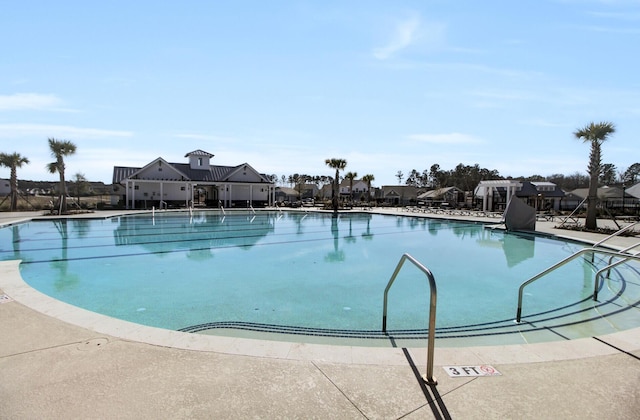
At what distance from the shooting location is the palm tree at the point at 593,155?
18.1m

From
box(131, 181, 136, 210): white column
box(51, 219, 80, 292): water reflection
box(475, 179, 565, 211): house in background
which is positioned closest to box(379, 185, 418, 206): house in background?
box(475, 179, 565, 211): house in background

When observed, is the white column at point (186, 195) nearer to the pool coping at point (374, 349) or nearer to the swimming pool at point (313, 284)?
the swimming pool at point (313, 284)

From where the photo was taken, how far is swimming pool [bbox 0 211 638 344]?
590 cm

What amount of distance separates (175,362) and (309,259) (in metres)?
8.72

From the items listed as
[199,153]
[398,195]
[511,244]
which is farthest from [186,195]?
[398,195]

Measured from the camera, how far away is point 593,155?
1888 cm

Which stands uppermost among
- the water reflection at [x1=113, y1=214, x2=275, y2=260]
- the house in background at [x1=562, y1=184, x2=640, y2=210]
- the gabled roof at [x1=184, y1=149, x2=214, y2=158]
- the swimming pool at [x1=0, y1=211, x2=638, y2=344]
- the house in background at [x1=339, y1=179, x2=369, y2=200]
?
the gabled roof at [x1=184, y1=149, x2=214, y2=158]

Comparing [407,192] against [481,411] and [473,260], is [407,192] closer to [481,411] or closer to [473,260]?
[473,260]

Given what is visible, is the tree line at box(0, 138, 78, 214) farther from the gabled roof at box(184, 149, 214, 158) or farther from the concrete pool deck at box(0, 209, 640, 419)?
the concrete pool deck at box(0, 209, 640, 419)

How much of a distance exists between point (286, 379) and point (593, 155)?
22468mm

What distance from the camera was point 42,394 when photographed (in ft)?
8.69

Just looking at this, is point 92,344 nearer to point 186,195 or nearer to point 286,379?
point 286,379

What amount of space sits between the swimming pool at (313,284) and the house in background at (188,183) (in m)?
19.0

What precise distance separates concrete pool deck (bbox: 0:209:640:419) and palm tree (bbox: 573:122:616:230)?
57.7ft
